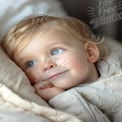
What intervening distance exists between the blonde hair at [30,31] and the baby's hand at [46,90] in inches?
4.2

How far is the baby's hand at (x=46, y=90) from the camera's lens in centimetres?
89

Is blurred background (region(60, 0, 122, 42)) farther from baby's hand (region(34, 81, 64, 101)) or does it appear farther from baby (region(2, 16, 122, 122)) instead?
baby's hand (region(34, 81, 64, 101))

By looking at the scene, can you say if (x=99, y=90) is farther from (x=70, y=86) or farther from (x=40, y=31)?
(x=40, y=31)

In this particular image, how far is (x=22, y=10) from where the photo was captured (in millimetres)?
1124

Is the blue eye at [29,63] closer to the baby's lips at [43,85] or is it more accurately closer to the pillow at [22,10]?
the baby's lips at [43,85]

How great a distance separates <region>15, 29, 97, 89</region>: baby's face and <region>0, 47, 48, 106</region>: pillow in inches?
3.0

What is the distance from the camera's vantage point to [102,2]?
112cm

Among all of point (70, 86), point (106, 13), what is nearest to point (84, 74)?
point (70, 86)

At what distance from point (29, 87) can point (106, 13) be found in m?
0.40

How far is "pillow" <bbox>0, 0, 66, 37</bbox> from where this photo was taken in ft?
3.52

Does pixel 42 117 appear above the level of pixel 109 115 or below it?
above

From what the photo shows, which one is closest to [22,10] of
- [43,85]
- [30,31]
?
[30,31]

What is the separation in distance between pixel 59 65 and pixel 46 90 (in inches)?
2.6

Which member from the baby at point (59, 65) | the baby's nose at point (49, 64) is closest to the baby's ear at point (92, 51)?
the baby at point (59, 65)
